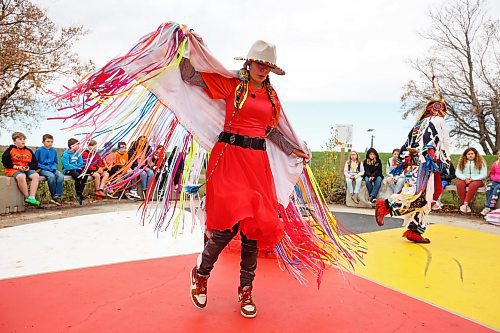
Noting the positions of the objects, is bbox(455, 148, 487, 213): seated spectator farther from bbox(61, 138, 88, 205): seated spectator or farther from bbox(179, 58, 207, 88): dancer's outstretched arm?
bbox(61, 138, 88, 205): seated spectator

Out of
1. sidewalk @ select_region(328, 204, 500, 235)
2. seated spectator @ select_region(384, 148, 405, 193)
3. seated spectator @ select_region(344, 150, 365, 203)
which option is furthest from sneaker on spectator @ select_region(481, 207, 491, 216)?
seated spectator @ select_region(344, 150, 365, 203)

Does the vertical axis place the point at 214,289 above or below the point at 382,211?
below

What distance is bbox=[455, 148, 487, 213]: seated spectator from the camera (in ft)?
23.3

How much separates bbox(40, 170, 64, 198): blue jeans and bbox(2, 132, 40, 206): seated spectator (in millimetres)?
203

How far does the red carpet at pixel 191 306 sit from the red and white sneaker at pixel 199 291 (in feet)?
0.16

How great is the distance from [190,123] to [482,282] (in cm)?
250

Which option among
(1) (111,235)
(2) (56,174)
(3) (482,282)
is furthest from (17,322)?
(2) (56,174)

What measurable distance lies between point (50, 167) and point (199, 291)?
5079 mm

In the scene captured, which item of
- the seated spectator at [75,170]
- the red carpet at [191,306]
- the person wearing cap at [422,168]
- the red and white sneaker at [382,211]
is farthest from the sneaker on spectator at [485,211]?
the seated spectator at [75,170]

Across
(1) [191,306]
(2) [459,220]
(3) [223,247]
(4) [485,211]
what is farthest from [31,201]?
(4) [485,211]

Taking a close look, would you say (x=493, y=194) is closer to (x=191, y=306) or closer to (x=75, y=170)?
(x=191, y=306)

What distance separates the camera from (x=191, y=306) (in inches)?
100.0

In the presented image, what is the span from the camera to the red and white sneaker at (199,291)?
247cm

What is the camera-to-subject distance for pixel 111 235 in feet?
14.9
